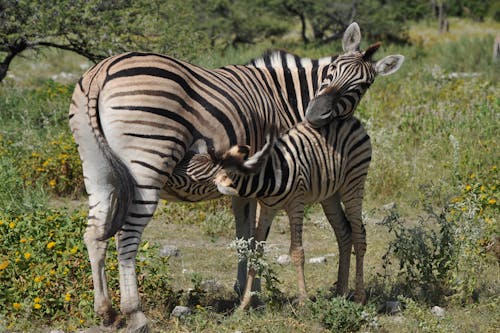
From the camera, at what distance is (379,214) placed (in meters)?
9.82

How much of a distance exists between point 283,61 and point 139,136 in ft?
6.43

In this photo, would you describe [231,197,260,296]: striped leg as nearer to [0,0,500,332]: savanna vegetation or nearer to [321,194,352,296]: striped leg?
[0,0,500,332]: savanna vegetation

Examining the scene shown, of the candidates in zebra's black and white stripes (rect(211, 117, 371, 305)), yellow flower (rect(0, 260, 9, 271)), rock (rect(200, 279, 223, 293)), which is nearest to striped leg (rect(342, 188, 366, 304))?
zebra's black and white stripes (rect(211, 117, 371, 305))

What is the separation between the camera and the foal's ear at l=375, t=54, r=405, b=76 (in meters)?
6.29

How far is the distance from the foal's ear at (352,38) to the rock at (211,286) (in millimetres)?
2466

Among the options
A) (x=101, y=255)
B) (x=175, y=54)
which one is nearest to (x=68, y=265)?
(x=101, y=255)

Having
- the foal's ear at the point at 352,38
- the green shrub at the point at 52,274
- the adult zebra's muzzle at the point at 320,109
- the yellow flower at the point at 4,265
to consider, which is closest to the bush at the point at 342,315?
the green shrub at the point at 52,274

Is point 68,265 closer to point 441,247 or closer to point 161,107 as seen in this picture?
point 161,107

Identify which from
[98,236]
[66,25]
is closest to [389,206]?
[98,236]

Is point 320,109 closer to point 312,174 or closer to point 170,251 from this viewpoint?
point 312,174

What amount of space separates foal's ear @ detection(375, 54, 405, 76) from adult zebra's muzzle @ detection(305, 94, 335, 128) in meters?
0.59

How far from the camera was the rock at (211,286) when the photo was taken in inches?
269

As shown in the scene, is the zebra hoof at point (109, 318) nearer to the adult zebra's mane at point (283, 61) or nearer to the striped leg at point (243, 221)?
the striped leg at point (243, 221)

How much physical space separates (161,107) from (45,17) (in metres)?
7.04
